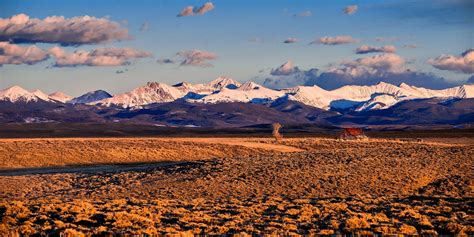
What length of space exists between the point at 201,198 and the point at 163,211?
6.53 meters

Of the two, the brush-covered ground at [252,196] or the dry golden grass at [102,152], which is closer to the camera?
the brush-covered ground at [252,196]

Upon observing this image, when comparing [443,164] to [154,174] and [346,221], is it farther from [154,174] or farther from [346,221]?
[346,221]

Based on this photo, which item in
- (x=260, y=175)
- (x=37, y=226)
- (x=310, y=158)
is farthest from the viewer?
(x=310, y=158)

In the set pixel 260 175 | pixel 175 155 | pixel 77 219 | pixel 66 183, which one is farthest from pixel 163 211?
pixel 175 155

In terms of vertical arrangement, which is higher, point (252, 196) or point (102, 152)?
point (102, 152)

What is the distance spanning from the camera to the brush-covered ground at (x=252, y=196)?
78.5ft

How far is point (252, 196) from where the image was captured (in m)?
35.1

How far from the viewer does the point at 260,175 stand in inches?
1647

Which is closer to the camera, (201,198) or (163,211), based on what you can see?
(163,211)

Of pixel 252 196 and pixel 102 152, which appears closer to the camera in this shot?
pixel 252 196

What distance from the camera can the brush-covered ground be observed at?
2394 cm

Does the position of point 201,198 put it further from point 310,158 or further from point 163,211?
point 310,158

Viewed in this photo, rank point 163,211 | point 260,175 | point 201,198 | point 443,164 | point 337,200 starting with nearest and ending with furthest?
point 163,211, point 337,200, point 201,198, point 260,175, point 443,164

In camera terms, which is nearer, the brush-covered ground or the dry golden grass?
the brush-covered ground
